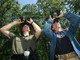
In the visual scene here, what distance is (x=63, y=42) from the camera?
21.2ft

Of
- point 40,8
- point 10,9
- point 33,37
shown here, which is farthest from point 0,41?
point 33,37

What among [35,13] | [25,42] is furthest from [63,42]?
[35,13]

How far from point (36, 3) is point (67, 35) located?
54.5 feet

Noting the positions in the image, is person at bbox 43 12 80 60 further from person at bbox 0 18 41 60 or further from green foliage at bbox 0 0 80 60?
green foliage at bbox 0 0 80 60

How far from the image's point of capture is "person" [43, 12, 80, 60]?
6355 millimetres

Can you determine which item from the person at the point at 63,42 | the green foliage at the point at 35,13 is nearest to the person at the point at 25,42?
the person at the point at 63,42

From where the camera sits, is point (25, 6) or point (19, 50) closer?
point (19, 50)

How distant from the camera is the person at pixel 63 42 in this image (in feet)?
20.9

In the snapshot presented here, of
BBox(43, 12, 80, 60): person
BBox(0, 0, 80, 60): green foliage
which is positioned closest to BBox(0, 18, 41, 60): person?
BBox(43, 12, 80, 60): person

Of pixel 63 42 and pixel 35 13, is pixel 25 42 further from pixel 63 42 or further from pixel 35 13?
pixel 35 13

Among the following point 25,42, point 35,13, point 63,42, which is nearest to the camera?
point 63,42

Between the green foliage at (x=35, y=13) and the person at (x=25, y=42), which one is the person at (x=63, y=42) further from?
the green foliage at (x=35, y=13)

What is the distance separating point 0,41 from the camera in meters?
21.3

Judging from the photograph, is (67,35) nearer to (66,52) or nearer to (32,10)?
(66,52)
